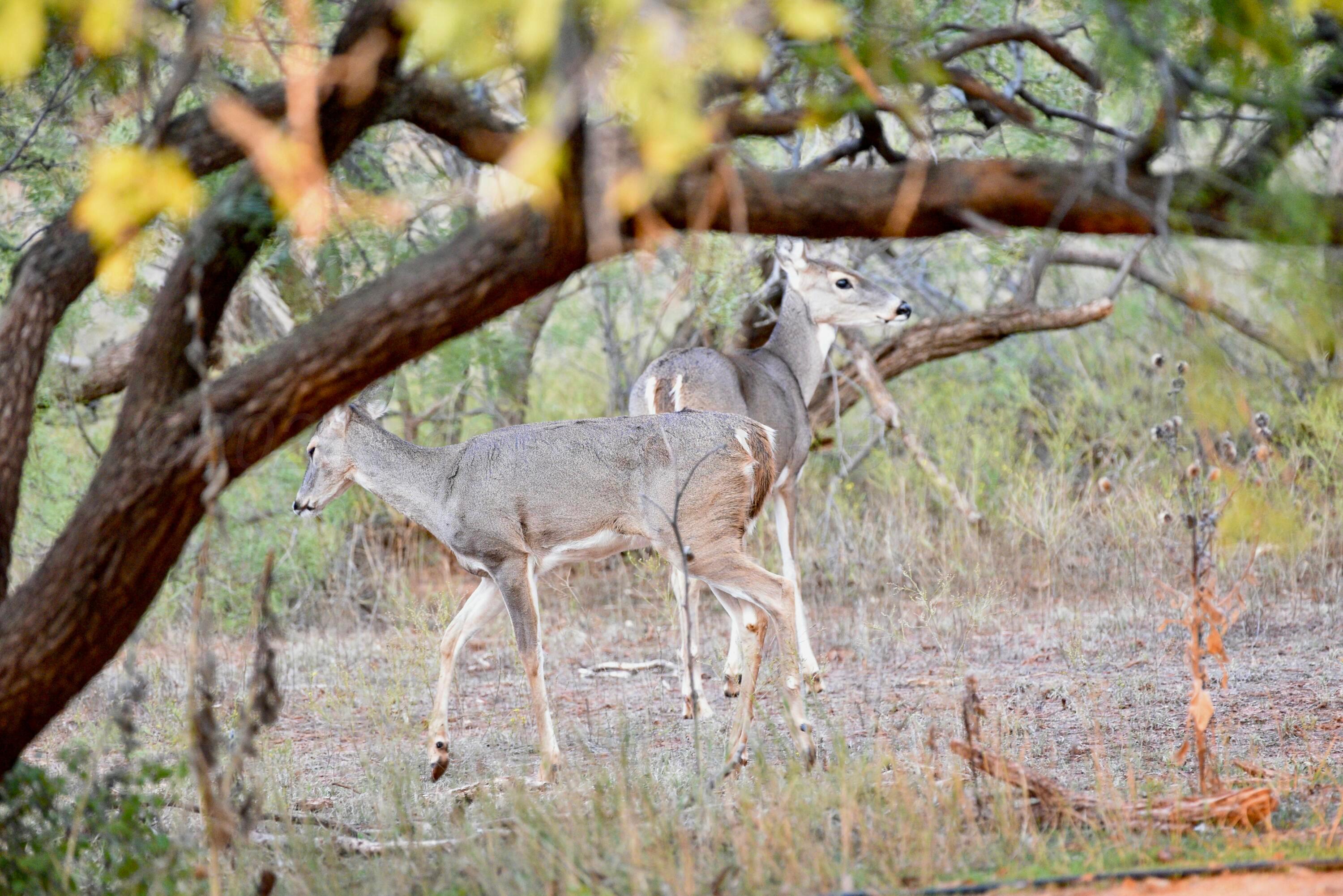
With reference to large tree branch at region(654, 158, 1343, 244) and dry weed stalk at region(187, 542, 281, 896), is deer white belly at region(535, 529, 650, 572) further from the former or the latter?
large tree branch at region(654, 158, 1343, 244)

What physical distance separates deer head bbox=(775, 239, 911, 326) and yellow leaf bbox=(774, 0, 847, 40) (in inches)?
270

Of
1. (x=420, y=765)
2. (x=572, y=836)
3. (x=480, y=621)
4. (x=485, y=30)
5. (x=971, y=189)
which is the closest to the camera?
(x=485, y=30)

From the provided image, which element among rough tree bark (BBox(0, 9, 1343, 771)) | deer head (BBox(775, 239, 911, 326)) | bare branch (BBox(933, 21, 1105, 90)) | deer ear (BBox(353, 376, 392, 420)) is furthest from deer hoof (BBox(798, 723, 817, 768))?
deer head (BBox(775, 239, 911, 326))

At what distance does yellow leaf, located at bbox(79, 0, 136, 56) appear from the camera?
348cm

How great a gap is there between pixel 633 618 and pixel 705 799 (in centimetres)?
676

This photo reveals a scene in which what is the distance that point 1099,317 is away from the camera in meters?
10.3

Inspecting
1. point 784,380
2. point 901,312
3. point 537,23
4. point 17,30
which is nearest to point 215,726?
point 17,30

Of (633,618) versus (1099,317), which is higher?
(1099,317)

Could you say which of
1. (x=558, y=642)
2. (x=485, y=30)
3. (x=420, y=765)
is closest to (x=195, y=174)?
(x=485, y=30)

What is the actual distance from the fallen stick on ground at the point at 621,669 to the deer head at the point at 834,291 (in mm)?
2681

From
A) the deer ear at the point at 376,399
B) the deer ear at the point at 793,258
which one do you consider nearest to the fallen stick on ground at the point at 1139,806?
the deer ear at the point at 376,399

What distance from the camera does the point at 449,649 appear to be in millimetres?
7617

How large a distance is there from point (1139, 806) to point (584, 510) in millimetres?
3303

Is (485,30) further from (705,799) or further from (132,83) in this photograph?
(132,83)
